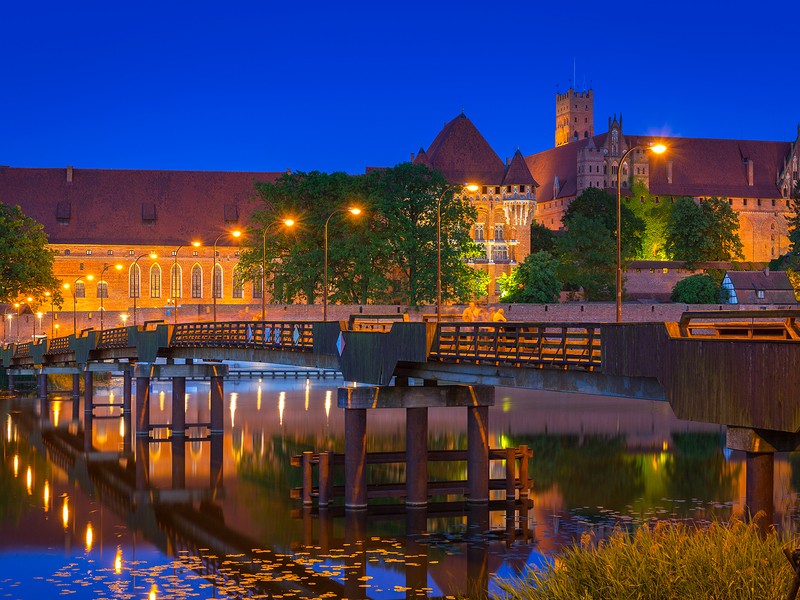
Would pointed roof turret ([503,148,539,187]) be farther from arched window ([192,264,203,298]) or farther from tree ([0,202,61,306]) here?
tree ([0,202,61,306])

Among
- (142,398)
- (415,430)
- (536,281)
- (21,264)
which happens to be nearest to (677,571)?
(415,430)

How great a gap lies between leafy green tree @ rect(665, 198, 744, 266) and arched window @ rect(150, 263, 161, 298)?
2239 inches

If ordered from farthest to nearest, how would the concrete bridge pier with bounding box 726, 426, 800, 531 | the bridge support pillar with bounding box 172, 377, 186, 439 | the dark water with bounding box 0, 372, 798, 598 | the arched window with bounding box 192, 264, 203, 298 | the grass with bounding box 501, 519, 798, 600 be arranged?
the arched window with bounding box 192, 264, 203, 298 < the bridge support pillar with bounding box 172, 377, 186, 439 < the dark water with bounding box 0, 372, 798, 598 < the concrete bridge pier with bounding box 726, 426, 800, 531 < the grass with bounding box 501, 519, 798, 600

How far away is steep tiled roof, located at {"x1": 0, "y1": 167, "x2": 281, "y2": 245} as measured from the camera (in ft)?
452

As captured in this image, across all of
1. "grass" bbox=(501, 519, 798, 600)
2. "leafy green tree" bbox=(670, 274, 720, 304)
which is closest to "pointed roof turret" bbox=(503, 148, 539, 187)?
"leafy green tree" bbox=(670, 274, 720, 304)

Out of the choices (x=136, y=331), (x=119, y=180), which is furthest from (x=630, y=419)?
(x=119, y=180)

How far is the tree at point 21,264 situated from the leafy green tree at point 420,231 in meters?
28.3

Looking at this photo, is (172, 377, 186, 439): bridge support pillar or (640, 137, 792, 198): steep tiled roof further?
(640, 137, 792, 198): steep tiled roof

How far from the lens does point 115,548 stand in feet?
104

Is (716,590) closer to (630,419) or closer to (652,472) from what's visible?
(652,472)

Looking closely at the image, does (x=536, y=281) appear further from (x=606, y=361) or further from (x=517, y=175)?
(x=606, y=361)

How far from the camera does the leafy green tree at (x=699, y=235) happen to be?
150 metres

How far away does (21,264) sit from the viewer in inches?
4210

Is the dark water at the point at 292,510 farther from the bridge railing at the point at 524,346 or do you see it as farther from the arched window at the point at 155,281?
the arched window at the point at 155,281
